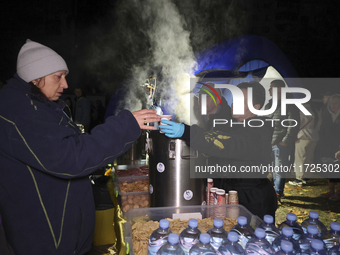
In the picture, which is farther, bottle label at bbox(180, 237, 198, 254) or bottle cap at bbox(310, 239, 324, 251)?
bottle label at bbox(180, 237, 198, 254)

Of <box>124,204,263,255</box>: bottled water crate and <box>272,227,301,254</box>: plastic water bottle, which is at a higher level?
<box>272,227,301,254</box>: plastic water bottle

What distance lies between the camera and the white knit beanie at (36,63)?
138 cm

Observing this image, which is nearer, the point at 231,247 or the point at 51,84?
the point at 231,247

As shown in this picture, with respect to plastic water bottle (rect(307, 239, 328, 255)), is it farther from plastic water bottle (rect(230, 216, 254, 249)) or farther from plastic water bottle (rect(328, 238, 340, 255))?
plastic water bottle (rect(230, 216, 254, 249))

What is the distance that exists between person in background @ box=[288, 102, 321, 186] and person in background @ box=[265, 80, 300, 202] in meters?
1.46

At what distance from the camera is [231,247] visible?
0.97 m

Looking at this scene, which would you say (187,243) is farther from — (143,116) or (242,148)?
(242,148)

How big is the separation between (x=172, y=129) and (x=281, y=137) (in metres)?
3.73

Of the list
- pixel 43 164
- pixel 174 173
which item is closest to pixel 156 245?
pixel 43 164

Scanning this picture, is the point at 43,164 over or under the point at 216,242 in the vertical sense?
over

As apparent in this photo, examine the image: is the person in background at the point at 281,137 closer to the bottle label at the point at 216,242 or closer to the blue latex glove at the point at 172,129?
the blue latex glove at the point at 172,129

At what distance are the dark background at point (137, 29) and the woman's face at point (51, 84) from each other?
3.80 m

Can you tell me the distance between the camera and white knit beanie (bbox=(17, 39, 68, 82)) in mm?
1379

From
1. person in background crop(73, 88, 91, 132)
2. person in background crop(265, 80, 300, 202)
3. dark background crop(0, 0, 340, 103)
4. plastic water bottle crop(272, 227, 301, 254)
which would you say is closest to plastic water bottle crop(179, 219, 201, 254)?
plastic water bottle crop(272, 227, 301, 254)
